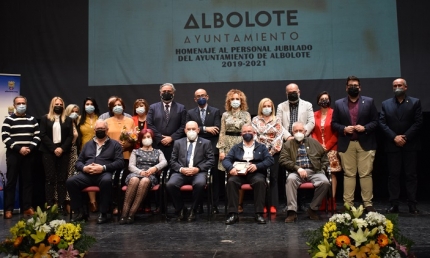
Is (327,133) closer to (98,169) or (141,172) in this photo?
(141,172)

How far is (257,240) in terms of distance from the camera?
413 cm

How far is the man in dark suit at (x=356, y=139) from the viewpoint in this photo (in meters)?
5.71

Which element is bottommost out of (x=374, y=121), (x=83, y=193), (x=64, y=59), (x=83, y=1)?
(x=83, y=193)

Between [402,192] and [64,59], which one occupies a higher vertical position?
[64,59]

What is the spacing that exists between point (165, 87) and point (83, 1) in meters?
2.10

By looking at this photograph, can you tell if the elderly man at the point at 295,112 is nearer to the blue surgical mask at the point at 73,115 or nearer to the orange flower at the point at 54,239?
the blue surgical mask at the point at 73,115

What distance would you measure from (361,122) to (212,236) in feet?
8.00

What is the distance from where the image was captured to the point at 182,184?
18.0 ft

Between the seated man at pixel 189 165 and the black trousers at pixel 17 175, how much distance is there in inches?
76.0

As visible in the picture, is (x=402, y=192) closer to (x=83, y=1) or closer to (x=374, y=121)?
(x=374, y=121)

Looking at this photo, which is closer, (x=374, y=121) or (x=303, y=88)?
(x=374, y=121)

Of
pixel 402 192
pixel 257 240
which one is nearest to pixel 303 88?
pixel 402 192

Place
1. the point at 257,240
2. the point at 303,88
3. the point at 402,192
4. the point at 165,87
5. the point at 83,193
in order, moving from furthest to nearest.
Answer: the point at 402,192 → the point at 303,88 → the point at 165,87 → the point at 83,193 → the point at 257,240

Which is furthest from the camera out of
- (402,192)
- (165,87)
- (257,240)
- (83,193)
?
(402,192)
